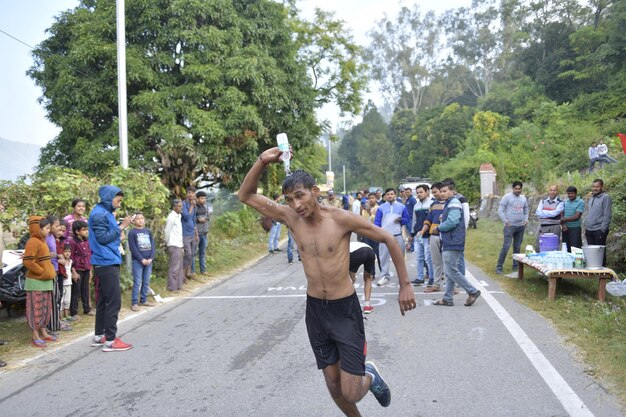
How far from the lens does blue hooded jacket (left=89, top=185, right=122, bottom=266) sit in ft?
20.0

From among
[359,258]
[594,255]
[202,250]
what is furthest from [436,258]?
[202,250]

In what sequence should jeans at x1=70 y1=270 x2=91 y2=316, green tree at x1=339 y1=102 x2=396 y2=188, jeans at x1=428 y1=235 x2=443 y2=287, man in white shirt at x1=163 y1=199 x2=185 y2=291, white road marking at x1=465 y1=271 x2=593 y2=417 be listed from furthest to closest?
green tree at x1=339 y1=102 x2=396 y2=188 < man in white shirt at x1=163 y1=199 x2=185 y2=291 < jeans at x1=428 y1=235 x2=443 y2=287 < jeans at x1=70 y1=270 x2=91 y2=316 < white road marking at x1=465 y1=271 x2=593 y2=417

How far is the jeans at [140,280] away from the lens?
850 centimetres

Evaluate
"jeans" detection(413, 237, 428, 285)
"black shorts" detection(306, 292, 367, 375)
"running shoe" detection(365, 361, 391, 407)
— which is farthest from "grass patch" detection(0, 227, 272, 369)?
"jeans" detection(413, 237, 428, 285)

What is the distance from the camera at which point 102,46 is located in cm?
1358

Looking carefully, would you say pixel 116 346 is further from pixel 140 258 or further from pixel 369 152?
pixel 369 152

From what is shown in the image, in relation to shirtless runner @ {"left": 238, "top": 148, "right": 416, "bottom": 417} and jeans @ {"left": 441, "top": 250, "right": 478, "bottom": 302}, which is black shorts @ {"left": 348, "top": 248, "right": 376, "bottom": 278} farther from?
shirtless runner @ {"left": 238, "top": 148, "right": 416, "bottom": 417}

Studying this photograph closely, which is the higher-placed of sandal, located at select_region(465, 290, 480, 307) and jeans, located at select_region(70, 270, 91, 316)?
jeans, located at select_region(70, 270, 91, 316)

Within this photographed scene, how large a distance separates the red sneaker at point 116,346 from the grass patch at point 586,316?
494 cm

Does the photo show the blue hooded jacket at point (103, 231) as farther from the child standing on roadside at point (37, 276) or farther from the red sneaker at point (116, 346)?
the red sneaker at point (116, 346)

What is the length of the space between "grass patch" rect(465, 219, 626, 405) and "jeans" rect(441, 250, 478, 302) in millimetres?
953

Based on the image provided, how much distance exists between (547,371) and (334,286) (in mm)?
2564

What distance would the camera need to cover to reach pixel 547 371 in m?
4.84

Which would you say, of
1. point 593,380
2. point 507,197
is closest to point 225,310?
point 593,380
